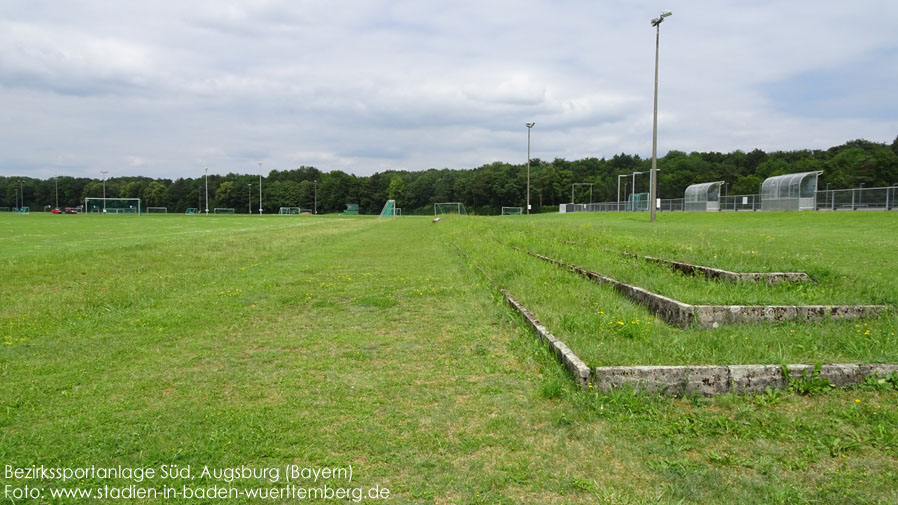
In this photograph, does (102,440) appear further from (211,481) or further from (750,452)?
(750,452)

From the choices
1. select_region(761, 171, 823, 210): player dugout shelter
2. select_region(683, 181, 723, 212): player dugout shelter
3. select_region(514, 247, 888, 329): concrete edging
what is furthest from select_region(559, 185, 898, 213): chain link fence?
select_region(514, 247, 888, 329): concrete edging

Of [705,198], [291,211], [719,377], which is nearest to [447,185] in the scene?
[291,211]

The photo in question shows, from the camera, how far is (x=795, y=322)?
6.66 m

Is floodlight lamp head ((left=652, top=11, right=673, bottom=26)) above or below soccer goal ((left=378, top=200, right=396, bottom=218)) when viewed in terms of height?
above

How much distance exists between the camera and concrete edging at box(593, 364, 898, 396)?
4.75 m

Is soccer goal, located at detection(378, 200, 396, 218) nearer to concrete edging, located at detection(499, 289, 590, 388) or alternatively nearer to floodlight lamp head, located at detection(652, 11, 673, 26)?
floodlight lamp head, located at detection(652, 11, 673, 26)

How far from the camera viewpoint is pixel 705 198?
5372 centimetres

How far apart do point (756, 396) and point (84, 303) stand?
399 inches

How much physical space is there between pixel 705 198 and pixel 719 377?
54349mm

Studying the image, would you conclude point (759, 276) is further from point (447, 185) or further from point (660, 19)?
point (447, 185)

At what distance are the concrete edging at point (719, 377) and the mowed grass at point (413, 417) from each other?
0.14m

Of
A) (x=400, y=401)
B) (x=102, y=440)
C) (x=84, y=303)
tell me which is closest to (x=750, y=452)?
(x=400, y=401)

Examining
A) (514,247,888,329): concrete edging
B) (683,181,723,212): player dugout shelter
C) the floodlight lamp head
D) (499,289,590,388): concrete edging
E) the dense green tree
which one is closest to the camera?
(499,289,590,388): concrete edging

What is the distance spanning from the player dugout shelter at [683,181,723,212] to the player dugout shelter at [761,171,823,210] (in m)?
6.87
